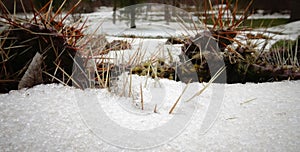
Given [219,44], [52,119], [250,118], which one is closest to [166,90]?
[250,118]

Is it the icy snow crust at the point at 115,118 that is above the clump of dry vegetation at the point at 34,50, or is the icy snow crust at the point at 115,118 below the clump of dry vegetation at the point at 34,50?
below

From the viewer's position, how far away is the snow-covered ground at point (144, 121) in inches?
21.5

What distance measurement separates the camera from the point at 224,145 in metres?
0.56

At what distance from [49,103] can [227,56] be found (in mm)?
915

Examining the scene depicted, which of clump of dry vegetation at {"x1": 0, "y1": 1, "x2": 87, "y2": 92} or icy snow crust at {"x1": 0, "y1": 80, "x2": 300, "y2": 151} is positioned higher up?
clump of dry vegetation at {"x1": 0, "y1": 1, "x2": 87, "y2": 92}

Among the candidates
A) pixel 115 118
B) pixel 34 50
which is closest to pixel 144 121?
pixel 115 118

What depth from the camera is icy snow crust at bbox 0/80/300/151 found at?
0.54 m

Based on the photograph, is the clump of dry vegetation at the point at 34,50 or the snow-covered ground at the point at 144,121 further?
the clump of dry vegetation at the point at 34,50

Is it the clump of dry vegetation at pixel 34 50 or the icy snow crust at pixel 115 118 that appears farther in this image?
the clump of dry vegetation at pixel 34 50

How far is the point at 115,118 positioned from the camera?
2.17ft

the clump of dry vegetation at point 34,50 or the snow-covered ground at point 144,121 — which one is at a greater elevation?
the clump of dry vegetation at point 34,50

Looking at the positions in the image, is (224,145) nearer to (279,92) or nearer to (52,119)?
(52,119)

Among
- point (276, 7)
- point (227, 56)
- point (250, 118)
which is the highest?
point (276, 7)

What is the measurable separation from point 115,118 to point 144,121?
73 mm
